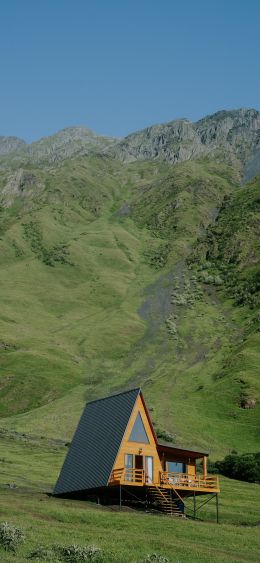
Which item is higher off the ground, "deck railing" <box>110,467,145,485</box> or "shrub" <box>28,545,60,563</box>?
"deck railing" <box>110,467,145,485</box>

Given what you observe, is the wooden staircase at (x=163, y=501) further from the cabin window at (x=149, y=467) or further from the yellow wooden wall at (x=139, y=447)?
the yellow wooden wall at (x=139, y=447)

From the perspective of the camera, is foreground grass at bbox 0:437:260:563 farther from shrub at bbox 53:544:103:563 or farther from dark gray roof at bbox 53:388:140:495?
dark gray roof at bbox 53:388:140:495

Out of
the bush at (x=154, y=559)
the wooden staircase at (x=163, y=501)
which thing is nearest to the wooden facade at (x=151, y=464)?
the wooden staircase at (x=163, y=501)

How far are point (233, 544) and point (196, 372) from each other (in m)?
145

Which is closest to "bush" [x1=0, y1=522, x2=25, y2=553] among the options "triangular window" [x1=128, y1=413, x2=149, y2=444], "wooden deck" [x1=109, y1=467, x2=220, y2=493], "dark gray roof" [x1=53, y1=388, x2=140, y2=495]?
"wooden deck" [x1=109, y1=467, x2=220, y2=493]

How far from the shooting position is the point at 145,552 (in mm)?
→ 32531

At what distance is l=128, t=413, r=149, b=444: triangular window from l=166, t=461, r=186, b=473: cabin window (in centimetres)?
519

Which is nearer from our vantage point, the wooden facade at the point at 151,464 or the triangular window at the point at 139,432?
the wooden facade at the point at 151,464

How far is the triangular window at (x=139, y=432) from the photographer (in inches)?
2190

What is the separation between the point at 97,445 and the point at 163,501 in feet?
25.2

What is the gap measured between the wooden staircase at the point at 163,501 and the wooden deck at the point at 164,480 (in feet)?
2.09

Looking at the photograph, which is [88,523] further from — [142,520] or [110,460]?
[110,460]

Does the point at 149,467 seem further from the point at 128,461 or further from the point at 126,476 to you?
the point at 126,476

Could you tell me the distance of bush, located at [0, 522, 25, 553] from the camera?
29.6 metres
